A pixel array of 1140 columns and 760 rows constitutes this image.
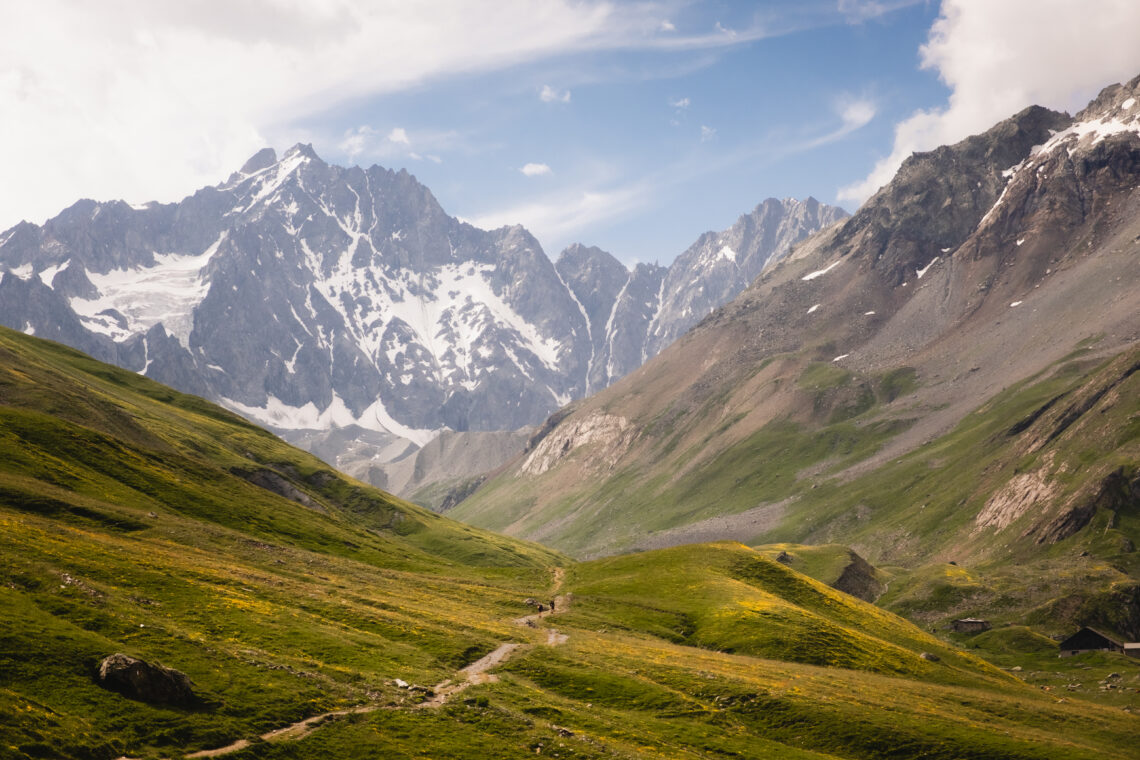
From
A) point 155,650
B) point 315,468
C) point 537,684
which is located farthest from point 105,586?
point 315,468

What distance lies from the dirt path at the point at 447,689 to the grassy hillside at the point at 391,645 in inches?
10.9

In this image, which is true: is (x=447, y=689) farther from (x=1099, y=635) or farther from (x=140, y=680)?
(x=1099, y=635)

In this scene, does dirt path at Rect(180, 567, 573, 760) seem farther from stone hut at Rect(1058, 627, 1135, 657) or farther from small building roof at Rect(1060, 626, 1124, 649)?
small building roof at Rect(1060, 626, 1124, 649)

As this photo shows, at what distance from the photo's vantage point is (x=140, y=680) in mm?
43031

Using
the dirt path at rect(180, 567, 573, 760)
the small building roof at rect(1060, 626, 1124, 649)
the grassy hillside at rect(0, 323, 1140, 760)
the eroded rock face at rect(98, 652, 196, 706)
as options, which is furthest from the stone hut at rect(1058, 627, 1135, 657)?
the eroded rock face at rect(98, 652, 196, 706)

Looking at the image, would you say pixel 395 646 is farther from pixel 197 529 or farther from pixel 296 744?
pixel 197 529

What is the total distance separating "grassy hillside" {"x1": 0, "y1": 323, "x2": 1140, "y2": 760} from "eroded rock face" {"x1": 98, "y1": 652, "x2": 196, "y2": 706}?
0.57 meters

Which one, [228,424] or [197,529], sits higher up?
[228,424]

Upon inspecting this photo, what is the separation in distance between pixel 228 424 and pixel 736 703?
6470 inches

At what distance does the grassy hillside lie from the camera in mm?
44906

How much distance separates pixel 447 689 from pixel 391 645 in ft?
31.1

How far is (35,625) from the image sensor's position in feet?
149

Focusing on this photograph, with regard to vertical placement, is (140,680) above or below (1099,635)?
above

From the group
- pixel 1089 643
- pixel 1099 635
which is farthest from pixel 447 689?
pixel 1099 635
